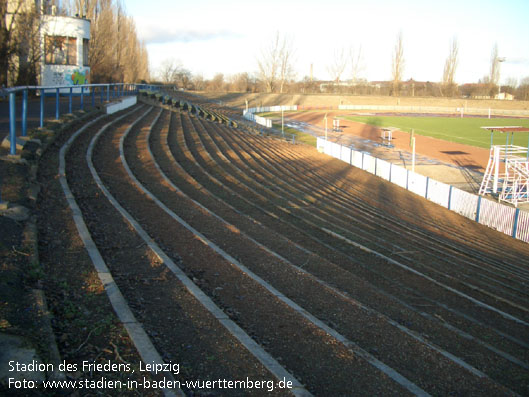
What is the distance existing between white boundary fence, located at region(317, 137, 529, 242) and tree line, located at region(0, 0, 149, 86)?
19770mm

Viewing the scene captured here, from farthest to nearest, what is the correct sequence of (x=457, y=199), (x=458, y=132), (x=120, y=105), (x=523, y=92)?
(x=523, y=92) < (x=458, y=132) < (x=120, y=105) < (x=457, y=199)

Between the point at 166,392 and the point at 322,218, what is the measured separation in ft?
28.5

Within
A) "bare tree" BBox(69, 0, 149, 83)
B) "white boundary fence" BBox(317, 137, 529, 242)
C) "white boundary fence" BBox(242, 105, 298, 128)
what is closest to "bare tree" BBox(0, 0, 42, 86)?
"bare tree" BBox(69, 0, 149, 83)

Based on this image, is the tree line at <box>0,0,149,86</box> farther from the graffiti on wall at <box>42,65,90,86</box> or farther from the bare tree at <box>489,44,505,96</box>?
the bare tree at <box>489,44,505,96</box>

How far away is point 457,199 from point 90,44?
34.1 m

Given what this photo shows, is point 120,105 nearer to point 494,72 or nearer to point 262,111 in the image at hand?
point 262,111

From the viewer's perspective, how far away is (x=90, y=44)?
4062cm

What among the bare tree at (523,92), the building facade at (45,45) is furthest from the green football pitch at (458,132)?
the bare tree at (523,92)

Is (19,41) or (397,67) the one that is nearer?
(19,41)

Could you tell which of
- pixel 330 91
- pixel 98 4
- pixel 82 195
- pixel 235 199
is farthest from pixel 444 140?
pixel 330 91

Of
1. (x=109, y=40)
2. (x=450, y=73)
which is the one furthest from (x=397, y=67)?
(x=109, y=40)

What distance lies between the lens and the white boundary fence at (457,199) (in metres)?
17.3

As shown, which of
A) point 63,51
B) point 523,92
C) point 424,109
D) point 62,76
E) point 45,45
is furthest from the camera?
point 523,92

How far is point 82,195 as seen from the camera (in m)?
9.20
